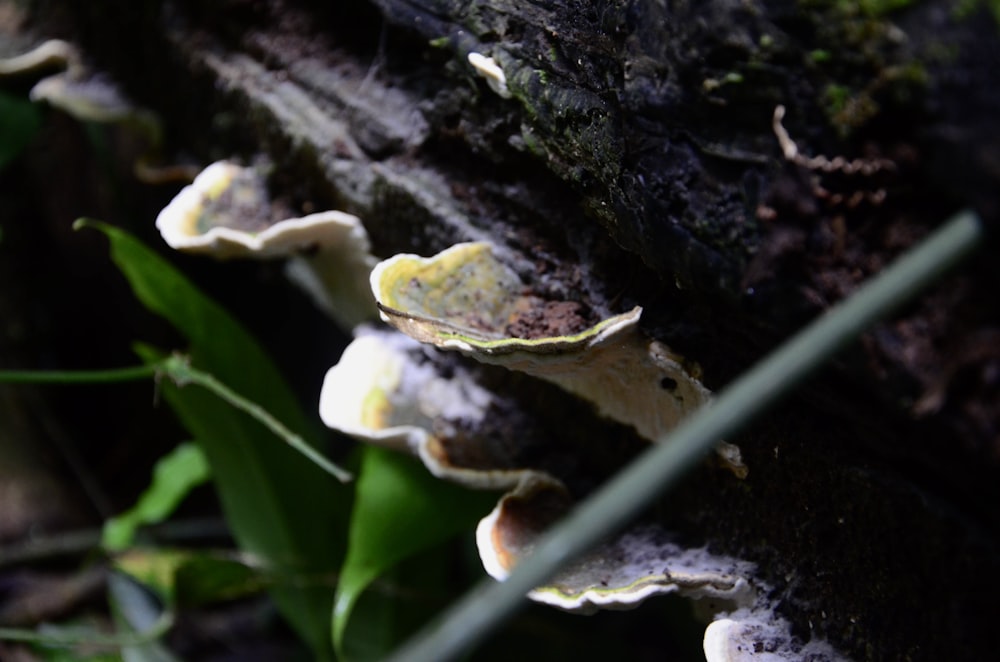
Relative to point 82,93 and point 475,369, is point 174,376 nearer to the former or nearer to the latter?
point 475,369

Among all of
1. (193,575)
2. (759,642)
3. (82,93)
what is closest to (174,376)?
(193,575)

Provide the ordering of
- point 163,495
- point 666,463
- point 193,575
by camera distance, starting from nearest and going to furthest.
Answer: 1. point 666,463
2. point 193,575
3. point 163,495

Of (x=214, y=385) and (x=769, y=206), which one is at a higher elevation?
(x=769, y=206)

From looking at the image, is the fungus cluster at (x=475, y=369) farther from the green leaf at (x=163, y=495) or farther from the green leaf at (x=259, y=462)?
the green leaf at (x=163, y=495)

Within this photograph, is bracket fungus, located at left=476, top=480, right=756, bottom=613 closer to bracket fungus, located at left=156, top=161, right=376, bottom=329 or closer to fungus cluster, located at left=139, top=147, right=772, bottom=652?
fungus cluster, located at left=139, top=147, right=772, bottom=652

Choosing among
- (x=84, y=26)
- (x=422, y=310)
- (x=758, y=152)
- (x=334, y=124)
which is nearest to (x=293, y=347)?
(x=84, y=26)

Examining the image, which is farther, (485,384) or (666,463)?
(485,384)
